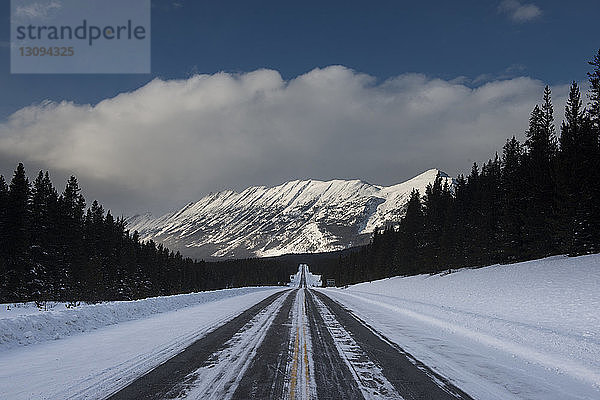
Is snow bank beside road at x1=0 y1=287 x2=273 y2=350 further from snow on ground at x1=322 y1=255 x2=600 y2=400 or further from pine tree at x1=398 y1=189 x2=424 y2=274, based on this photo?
pine tree at x1=398 y1=189 x2=424 y2=274

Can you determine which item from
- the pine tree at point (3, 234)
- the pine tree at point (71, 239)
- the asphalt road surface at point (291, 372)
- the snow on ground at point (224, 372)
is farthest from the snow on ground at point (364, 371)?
the pine tree at point (71, 239)

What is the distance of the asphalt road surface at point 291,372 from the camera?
6500 mm

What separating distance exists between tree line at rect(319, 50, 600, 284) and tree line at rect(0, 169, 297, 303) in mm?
46014

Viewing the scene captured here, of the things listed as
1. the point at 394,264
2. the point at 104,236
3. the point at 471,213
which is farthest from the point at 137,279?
the point at 471,213

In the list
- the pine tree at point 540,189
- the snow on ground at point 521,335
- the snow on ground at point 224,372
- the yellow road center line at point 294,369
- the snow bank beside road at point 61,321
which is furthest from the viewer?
the pine tree at point 540,189

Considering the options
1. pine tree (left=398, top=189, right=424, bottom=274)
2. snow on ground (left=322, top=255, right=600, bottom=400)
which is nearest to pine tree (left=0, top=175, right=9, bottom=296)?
snow on ground (left=322, top=255, right=600, bottom=400)

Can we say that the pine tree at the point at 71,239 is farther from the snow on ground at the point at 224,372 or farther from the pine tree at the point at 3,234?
the snow on ground at the point at 224,372

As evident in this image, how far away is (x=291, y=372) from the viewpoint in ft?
25.9

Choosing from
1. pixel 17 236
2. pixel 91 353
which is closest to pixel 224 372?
pixel 91 353

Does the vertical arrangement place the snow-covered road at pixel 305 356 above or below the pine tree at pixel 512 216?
below

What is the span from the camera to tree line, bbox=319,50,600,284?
30.5 meters

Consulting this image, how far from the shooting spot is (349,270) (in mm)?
117000

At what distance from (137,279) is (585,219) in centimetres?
5882

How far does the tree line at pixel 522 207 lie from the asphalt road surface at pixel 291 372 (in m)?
27.5
